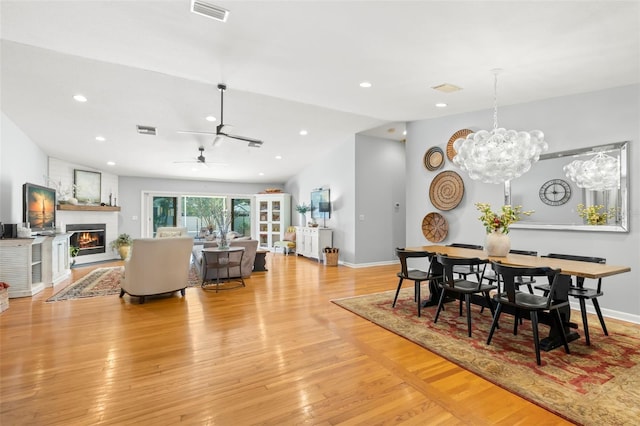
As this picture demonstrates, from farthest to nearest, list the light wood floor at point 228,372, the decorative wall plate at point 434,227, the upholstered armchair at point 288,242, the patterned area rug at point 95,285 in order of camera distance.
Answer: the upholstered armchair at point 288,242 → the decorative wall plate at point 434,227 → the patterned area rug at point 95,285 → the light wood floor at point 228,372

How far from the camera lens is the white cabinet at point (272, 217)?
10.1 meters

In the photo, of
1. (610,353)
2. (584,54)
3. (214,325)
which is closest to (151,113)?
(214,325)

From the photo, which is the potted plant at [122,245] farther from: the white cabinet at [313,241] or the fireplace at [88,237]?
the white cabinet at [313,241]

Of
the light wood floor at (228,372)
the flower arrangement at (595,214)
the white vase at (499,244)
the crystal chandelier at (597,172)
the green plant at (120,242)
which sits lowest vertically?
the light wood floor at (228,372)

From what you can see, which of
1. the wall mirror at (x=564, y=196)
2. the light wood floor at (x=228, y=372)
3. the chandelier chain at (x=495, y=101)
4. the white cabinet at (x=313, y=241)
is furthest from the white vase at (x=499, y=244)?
the white cabinet at (x=313, y=241)

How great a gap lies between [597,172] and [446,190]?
79.7 inches

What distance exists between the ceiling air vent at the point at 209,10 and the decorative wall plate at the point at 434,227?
14.9 ft

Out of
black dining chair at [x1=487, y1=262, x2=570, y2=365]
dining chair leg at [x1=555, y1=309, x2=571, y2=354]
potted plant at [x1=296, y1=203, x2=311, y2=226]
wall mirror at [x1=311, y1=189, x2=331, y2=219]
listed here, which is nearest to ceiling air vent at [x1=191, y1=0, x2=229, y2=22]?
black dining chair at [x1=487, y1=262, x2=570, y2=365]

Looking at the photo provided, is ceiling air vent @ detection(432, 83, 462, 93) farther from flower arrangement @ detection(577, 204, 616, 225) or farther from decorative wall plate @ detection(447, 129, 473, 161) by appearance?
flower arrangement @ detection(577, 204, 616, 225)

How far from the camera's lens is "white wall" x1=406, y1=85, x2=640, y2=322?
3.49m

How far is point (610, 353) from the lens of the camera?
2656 mm

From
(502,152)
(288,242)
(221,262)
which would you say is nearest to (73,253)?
(221,262)

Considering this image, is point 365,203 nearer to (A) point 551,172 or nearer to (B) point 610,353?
(A) point 551,172

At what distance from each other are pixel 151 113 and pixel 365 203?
15.1 feet
